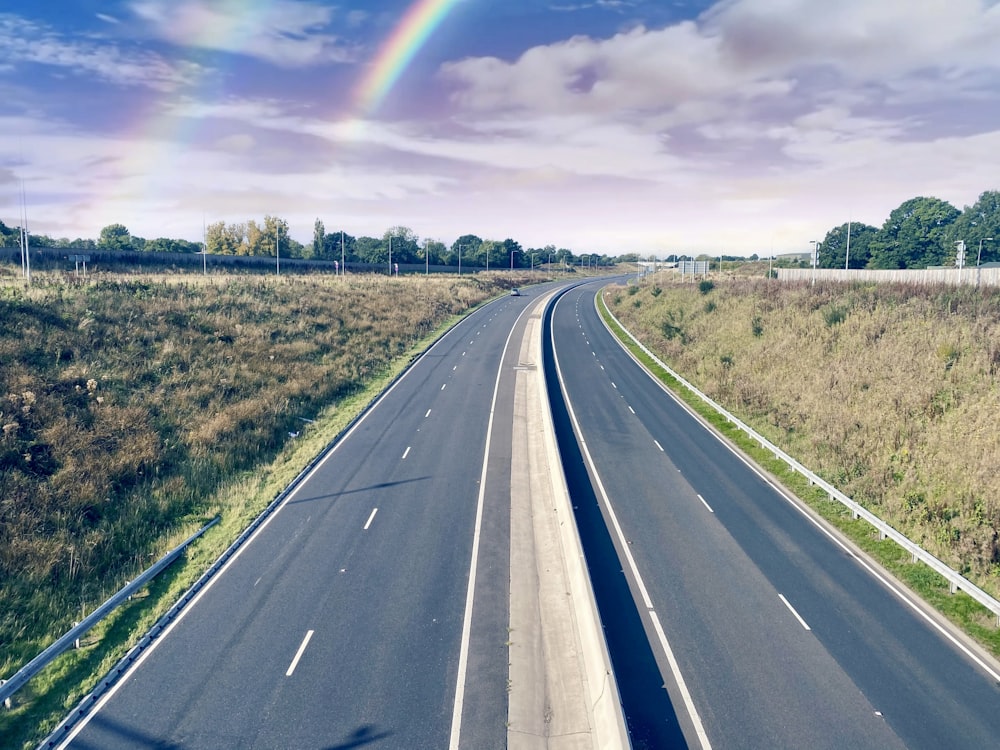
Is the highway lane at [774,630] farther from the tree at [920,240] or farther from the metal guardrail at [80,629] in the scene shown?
the tree at [920,240]

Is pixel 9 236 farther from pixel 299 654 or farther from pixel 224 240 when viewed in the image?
pixel 299 654

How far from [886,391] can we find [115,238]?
154m

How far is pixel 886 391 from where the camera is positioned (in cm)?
2850

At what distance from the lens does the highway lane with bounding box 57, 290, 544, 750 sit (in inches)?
442

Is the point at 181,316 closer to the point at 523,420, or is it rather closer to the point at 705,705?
the point at 523,420

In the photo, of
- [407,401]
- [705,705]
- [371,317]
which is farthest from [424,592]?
[371,317]

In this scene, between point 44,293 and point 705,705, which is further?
point 44,293

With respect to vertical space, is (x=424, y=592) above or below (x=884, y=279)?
below

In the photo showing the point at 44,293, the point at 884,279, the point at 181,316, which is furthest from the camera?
the point at 884,279

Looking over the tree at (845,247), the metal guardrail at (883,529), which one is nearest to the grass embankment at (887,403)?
the metal guardrail at (883,529)

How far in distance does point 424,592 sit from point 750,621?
8.41m

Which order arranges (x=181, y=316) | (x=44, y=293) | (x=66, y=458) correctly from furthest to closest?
(x=181, y=316) → (x=44, y=293) → (x=66, y=458)

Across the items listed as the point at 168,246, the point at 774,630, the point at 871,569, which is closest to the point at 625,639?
the point at 774,630

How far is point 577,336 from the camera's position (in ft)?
206
